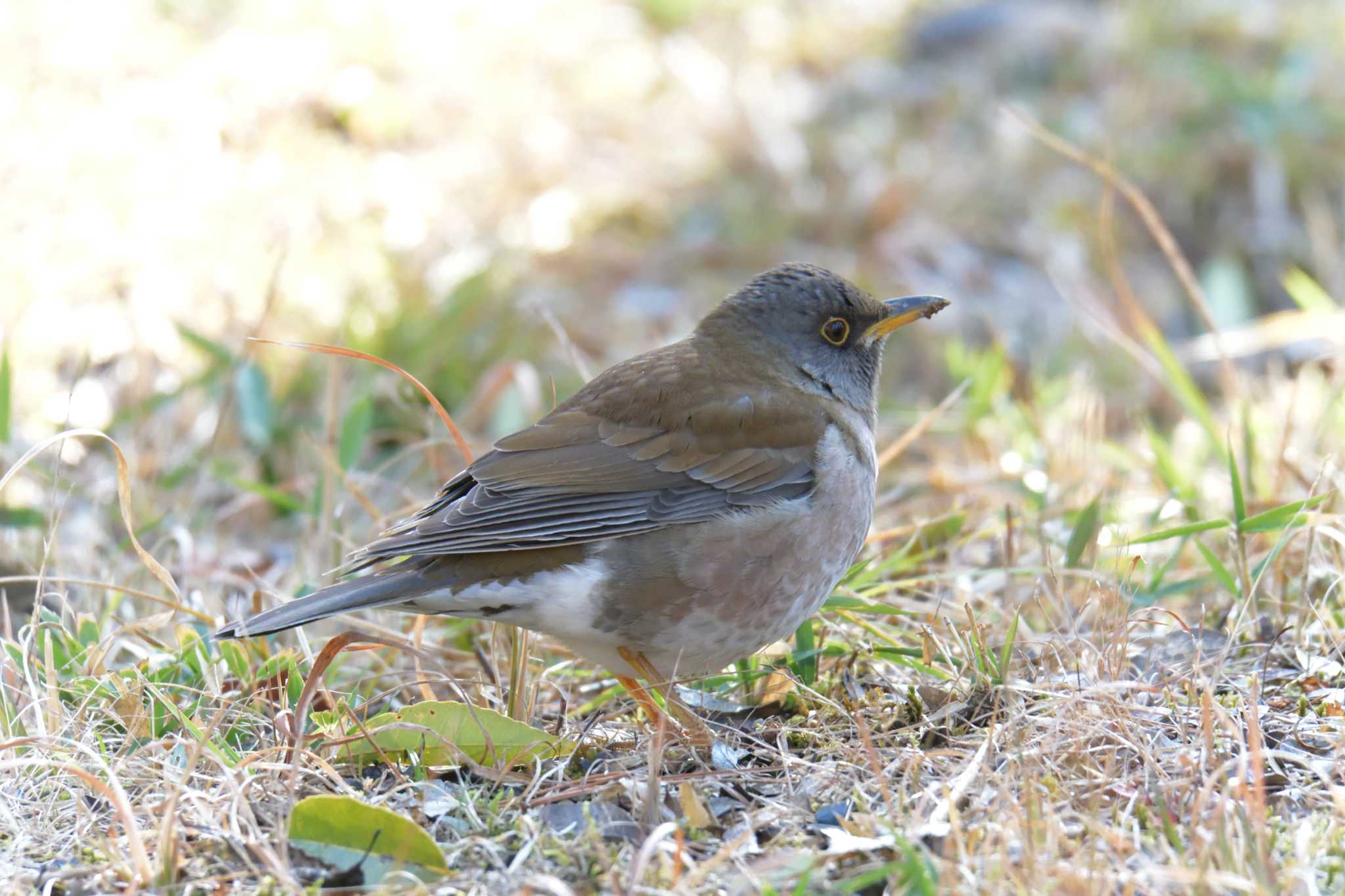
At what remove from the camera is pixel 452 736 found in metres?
3.12

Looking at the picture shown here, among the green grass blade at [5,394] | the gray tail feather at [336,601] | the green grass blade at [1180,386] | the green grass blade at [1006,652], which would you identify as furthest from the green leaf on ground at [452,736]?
the green grass blade at [1180,386]

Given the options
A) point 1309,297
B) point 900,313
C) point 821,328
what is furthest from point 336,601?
point 1309,297

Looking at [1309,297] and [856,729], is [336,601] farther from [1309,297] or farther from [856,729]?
[1309,297]

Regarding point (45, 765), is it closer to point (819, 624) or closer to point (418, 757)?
point (418, 757)

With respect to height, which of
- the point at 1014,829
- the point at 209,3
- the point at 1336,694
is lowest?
the point at 1336,694

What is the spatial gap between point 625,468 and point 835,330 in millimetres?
883

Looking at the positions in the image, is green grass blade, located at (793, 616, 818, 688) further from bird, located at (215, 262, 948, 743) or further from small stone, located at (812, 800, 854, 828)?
small stone, located at (812, 800, 854, 828)

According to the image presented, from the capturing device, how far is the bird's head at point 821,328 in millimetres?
4078

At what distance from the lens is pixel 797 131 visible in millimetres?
8445

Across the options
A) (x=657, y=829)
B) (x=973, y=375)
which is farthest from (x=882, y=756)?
(x=973, y=375)

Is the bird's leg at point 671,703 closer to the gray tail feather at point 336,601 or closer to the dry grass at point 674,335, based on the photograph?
the dry grass at point 674,335

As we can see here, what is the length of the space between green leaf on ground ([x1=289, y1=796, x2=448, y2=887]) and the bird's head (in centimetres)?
185

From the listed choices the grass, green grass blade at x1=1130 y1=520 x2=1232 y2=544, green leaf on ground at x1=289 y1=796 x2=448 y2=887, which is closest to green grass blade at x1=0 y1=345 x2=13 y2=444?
the grass

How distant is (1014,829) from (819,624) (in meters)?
1.35
